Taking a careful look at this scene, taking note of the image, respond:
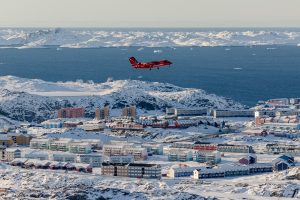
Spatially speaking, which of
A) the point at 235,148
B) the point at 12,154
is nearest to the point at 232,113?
the point at 235,148

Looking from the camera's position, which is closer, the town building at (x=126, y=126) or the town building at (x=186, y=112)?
the town building at (x=126, y=126)

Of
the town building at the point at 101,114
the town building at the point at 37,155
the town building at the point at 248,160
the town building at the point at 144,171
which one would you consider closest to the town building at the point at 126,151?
the town building at the point at 37,155

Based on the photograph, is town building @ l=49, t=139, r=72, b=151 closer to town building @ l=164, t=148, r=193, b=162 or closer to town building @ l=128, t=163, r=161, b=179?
town building @ l=164, t=148, r=193, b=162

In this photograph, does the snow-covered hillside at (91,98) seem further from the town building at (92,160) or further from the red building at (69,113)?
the town building at (92,160)

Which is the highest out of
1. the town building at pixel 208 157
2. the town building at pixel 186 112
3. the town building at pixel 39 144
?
the town building at pixel 208 157

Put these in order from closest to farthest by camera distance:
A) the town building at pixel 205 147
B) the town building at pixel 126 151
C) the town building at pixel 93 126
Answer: the town building at pixel 126 151 → the town building at pixel 205 147 → the town building at pixel 93 126

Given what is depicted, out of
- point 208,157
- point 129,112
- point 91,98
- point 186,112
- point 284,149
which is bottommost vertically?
point 186,112

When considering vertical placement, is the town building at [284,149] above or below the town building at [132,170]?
below

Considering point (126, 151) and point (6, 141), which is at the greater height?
point (126, 151)

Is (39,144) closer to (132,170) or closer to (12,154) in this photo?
(12,154)
